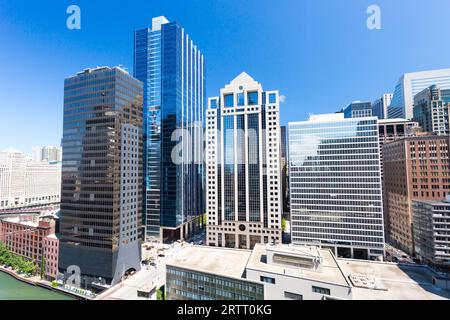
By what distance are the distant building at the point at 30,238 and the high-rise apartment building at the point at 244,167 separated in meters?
17.2

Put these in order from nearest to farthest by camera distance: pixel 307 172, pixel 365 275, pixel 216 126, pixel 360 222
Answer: pixel 365 275, pixel 360 222, pixel 307 172, pixel 216 126

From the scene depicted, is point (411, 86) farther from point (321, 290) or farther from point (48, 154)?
point (48, 154)

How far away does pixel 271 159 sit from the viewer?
92.8ft

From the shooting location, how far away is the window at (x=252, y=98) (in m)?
30.1

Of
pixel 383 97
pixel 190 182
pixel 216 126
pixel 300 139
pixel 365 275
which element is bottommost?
pixel 365 275

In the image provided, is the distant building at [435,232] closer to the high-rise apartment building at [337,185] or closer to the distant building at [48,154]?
the high-rise apartment building at [337,185]

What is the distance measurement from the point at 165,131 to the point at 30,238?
19.6 m

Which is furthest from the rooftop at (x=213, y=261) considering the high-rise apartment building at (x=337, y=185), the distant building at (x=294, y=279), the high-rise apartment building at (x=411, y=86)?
the high-rise apartment building at (x=411, y=86)

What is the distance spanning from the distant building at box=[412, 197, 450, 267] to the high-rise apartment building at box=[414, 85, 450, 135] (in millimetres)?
25769

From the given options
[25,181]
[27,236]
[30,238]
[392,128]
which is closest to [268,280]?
[30,238]

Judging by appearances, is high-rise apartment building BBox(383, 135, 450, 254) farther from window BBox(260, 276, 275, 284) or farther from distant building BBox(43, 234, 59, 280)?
distant building BBox(43, 234, 59, 280)
